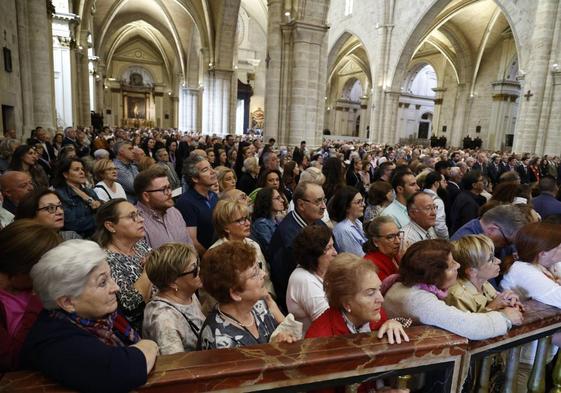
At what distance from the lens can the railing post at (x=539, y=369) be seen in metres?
1.91

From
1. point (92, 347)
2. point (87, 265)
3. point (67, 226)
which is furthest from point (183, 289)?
point (67, 226)

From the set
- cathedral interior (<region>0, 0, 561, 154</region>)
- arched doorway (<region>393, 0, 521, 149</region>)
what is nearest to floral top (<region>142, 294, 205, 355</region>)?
cathedral interior (<region>0, 0, 561, 154</region>)

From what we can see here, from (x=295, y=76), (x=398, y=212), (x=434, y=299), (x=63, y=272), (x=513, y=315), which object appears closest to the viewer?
(x=63, y=272)

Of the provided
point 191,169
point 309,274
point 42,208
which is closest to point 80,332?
point 309,274

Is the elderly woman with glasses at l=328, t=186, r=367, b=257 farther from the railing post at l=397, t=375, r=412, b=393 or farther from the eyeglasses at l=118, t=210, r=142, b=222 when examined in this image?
the railing post at l=397, t=375, r=412, b=393

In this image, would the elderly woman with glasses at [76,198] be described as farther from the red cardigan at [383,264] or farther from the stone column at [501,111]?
the stone column at [501,111]

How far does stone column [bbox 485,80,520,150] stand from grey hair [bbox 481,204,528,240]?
29446 millimetres

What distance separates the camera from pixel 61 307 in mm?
1400

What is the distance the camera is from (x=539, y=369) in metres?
1.91

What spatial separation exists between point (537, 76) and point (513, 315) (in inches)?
729

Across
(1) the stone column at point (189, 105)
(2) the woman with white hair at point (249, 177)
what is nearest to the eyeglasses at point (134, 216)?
(2) the woman with white hair at point (249, 177)

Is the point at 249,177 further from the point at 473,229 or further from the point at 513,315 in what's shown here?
the point at 513,315

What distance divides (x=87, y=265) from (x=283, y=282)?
6.02 ft

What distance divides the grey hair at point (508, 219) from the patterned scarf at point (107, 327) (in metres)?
2.97
